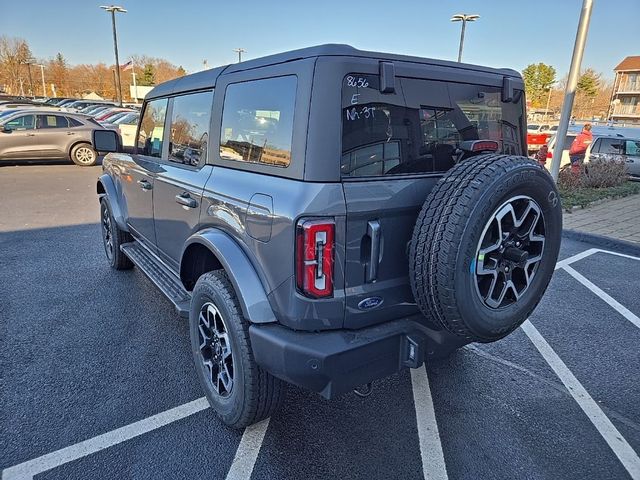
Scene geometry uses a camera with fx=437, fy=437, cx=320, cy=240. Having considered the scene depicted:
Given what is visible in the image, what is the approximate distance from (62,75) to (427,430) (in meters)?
85.8

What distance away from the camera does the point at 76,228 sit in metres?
6.70

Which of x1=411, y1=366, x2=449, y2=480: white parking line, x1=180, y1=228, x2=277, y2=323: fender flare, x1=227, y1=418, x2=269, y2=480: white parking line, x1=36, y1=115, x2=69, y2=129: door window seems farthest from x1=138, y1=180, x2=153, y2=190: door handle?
x1=36, y1=115, x2=69, y2=129: door window

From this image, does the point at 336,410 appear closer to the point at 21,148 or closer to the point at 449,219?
the point at 449,219

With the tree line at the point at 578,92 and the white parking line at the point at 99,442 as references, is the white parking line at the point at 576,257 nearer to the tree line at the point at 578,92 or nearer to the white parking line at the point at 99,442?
the white parking line at the point at 99,442

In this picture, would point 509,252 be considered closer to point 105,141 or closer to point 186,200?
point 186,200

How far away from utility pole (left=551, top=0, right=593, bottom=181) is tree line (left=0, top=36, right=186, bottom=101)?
64.6m

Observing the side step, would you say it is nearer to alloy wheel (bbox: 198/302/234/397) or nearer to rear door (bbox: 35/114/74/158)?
alloy wheel (bbox: 198/302/234/397)

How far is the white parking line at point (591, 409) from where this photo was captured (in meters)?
2.36

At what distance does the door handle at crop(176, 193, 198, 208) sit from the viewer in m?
2.74

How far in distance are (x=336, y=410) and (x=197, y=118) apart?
2118 mm

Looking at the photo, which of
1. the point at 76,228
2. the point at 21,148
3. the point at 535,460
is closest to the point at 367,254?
the point at 535,460

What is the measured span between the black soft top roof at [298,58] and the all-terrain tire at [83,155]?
38.8ft

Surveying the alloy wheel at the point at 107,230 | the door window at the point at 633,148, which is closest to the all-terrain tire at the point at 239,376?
the alloy wheel at the point at 107,230

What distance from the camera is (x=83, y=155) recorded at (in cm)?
1367
